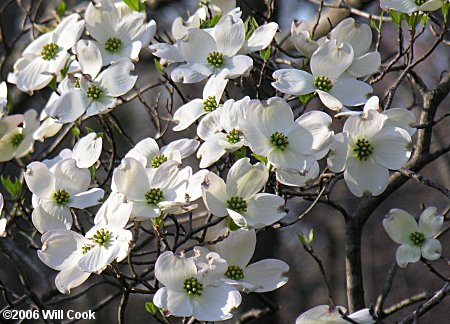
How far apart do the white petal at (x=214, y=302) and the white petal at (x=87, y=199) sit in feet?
0.73

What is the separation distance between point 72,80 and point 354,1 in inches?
43.9

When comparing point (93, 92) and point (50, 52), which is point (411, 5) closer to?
point (93, 92)

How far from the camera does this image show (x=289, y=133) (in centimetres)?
112

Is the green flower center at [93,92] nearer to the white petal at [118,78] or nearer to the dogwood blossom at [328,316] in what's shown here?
the white petal at [118,78]

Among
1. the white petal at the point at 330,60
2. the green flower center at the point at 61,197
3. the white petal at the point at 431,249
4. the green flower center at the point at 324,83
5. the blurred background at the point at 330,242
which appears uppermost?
the white petal at the point at 330,60

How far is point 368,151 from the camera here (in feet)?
3.83

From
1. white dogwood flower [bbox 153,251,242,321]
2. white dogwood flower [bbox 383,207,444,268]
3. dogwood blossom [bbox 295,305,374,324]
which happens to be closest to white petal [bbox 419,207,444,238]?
white dogwood flower [bbox 383,207,444,268]

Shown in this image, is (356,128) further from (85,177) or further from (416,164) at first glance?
(416,164)

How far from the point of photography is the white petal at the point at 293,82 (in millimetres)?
1179

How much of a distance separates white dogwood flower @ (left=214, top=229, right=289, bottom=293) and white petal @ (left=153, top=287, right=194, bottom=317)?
7 cm

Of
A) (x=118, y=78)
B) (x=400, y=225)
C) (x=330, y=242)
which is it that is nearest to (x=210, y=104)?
(x=118, y=78)

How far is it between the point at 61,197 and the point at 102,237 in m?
0.14

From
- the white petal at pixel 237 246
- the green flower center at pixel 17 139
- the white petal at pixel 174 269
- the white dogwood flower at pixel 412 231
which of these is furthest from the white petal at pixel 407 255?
the green flower center at pixel 17 139

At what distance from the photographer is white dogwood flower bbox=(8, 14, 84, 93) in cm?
142
